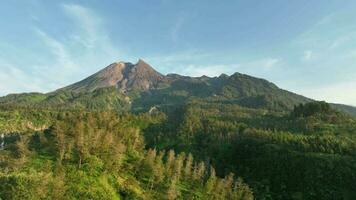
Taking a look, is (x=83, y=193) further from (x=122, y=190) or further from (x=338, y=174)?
(x=338, y=174)

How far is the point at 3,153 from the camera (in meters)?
128

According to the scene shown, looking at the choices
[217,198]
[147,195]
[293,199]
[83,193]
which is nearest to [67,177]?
[83,193]

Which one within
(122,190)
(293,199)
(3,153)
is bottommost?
(293,199)

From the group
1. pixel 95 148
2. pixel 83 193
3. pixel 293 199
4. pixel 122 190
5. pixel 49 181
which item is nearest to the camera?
pixel 49 181

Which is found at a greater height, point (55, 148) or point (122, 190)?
point (55, 148)

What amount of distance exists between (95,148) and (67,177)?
109 feet

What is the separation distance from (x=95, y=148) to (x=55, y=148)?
19.1m

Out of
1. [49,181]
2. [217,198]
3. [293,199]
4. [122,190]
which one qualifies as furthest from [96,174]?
[293,199]

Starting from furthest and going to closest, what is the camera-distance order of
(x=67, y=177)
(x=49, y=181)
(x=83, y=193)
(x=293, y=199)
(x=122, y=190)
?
(x=293, y=199) → (x=122, y=190) → (x=67, y=177) → (x=83, y=193) → (x=49, y=181)

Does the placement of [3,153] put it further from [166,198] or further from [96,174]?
[166,198]

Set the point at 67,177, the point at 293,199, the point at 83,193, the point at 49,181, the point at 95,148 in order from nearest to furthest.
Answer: the point at 49,181
the point at 83,193
the point at 67,177
the point at 95,148
the point at 293,199

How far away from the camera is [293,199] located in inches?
7603

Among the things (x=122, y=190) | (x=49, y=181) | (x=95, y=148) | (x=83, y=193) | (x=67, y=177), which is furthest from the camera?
(x=95, y=148)

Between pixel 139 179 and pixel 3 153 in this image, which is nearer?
pixel 3 153
